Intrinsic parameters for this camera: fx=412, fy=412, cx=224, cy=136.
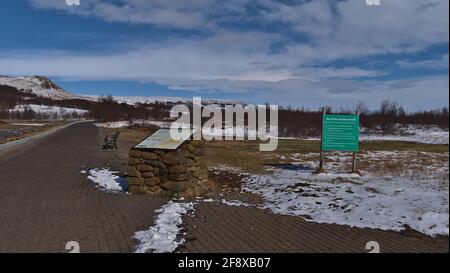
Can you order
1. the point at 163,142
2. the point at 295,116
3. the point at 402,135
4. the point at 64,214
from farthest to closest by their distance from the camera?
1. the point at 295,116
2. the point at 402,135
3. the point at 163,142
4. the point at 64,214

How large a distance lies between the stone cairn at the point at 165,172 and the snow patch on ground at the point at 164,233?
148 centimetres

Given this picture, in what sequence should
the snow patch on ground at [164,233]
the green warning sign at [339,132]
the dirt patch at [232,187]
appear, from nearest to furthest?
the snow patch on ground at [164,233] → the dirt patch at [232,187] → the green warning sign at [339,132]

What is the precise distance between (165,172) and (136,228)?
3.26 meters

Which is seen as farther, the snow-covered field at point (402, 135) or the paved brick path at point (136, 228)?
the snow-covered field at point (402, 135)

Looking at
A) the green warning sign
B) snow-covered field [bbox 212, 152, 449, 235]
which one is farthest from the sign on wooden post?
snow-covered field [bbox 212, 152, 449, 235]

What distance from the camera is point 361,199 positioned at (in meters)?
8.82

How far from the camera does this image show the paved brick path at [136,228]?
5641 millimetres

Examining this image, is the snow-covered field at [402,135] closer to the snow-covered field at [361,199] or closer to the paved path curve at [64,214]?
the snow-covered field at [361,199]

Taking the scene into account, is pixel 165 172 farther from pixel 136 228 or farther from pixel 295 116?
pixel 295 116

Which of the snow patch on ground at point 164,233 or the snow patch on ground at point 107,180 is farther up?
the snow patch on ground at point 164,233

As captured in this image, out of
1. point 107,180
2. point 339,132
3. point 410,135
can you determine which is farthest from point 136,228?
point 410,135

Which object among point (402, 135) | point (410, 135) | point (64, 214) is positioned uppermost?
point (410, 135)

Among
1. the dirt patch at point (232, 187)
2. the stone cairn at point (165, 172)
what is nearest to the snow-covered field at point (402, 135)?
the dirt patch at point (232, 187)

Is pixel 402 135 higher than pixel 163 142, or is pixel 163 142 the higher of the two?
pixel 163 142
